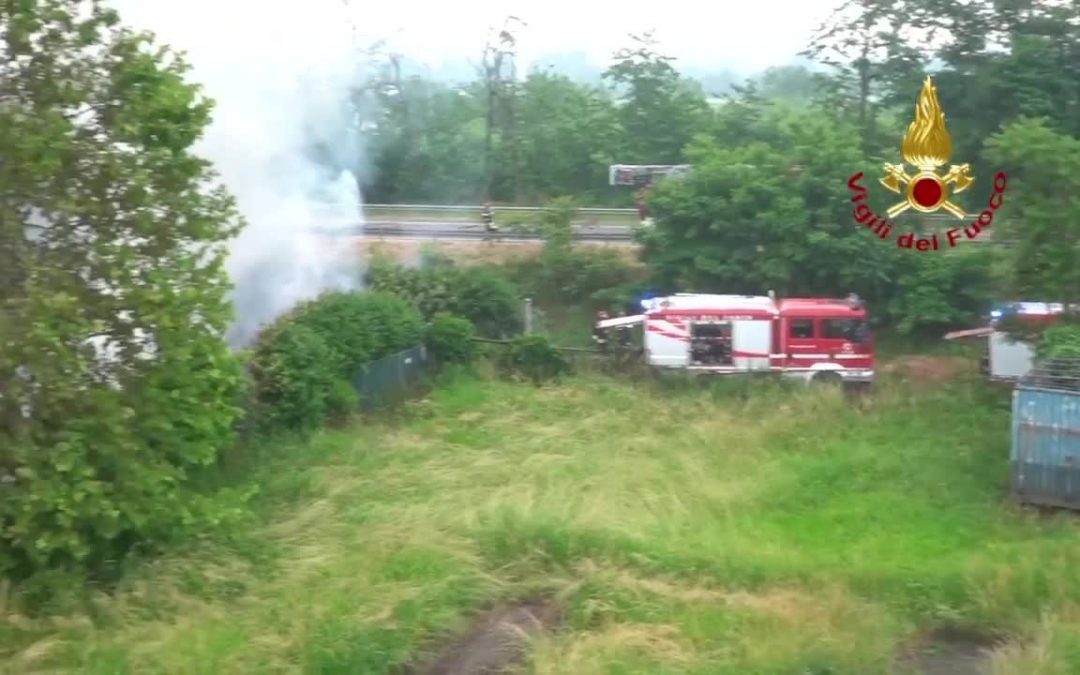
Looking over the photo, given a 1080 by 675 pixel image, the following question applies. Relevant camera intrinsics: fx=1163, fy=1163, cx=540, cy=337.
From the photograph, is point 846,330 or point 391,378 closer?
point 846,330

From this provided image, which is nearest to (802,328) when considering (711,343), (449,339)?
(711,343)

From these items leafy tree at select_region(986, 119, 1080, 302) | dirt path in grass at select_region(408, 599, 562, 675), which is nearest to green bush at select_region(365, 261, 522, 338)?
leafy tree at select_region(986, 119, 1080, 302)

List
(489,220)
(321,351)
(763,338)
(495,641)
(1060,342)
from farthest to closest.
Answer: (489,220) < (763,338) < (321,351) < (1060,342) < (495,641)

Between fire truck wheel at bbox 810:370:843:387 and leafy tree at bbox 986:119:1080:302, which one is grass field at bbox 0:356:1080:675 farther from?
leafy tree at bbox 986:119:1080:302

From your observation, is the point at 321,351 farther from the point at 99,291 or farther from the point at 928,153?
the point at 928,153

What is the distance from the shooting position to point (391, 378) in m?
14.1

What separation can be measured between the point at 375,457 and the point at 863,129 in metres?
9.51

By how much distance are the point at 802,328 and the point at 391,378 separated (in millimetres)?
5001

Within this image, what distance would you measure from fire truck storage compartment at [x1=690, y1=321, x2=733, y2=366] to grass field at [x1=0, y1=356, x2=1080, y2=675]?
1.68 metres

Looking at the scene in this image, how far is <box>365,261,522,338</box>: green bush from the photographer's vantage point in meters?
15.9

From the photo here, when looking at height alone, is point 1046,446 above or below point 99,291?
below

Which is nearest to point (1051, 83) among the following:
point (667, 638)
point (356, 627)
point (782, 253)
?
point (782, 253)

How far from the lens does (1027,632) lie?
289 inches

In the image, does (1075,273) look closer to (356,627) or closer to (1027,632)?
(1027,632)
